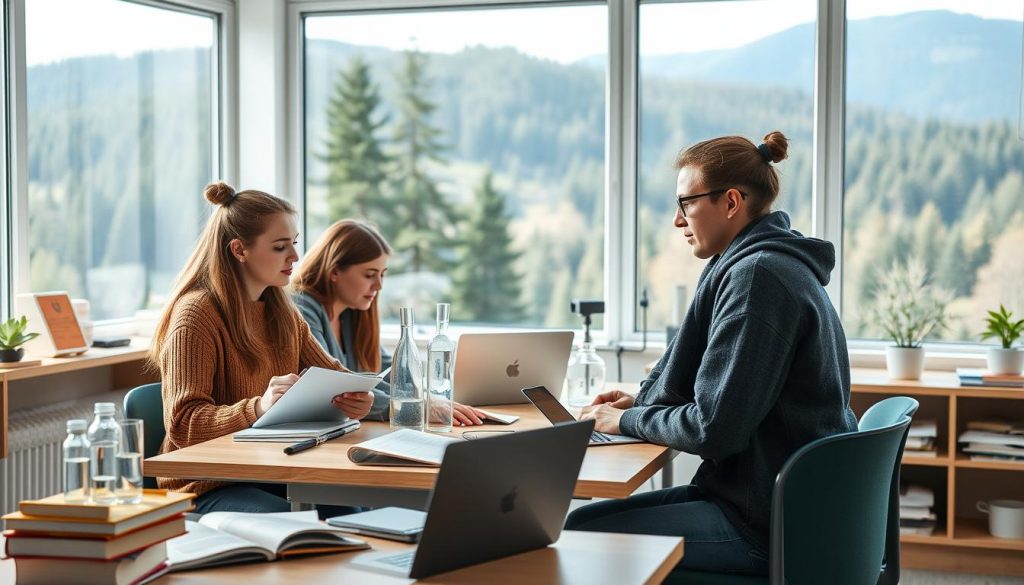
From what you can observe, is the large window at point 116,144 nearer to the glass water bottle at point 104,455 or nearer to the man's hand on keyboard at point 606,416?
the man's hand on keyboard at point 606,416

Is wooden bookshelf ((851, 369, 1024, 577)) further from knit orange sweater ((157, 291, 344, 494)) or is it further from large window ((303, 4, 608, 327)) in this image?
knit orange sweater ((157, 291, 344, 494))

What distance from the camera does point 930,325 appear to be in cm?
405

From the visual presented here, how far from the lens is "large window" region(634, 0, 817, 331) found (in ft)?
14.4

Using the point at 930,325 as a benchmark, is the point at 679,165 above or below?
above

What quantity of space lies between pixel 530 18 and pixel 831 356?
2875mm

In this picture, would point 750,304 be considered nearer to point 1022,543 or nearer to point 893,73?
point 1022,543

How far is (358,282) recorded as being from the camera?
3.22 m

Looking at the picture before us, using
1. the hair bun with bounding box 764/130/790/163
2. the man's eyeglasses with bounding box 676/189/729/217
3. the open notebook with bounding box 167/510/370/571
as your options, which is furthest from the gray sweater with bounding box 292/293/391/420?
the open notebook with bounding box 167/510/370/571

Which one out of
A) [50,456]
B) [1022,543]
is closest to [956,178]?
[1022,543]

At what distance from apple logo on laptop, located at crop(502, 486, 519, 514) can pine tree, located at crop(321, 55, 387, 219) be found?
11.5ft

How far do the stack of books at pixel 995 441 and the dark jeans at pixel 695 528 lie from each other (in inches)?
69.0

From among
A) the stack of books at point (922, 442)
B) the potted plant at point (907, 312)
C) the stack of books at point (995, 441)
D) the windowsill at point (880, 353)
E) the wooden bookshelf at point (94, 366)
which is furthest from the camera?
the windowsill at point (880, 353)

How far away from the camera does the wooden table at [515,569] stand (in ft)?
4.75

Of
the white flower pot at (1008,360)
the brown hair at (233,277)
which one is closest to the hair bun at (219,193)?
the brown hair at (233,277)
